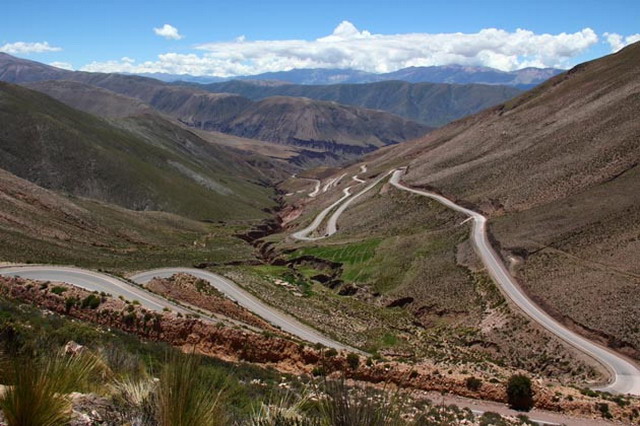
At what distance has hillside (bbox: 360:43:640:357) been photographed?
134 feet

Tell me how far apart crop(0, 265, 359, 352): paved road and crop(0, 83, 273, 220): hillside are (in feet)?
248

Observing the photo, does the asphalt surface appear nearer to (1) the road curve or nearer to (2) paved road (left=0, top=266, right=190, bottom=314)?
(2) paved road (left=0, top=266, right=190, bottom=314)

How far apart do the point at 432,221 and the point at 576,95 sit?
5092 cm

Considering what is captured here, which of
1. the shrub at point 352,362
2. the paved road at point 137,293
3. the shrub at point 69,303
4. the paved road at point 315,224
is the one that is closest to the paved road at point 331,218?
the paved road at point 315,224

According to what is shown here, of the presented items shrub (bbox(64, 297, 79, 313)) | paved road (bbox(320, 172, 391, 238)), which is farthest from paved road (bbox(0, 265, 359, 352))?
paved road (bbox(320, 172, 391, 238))

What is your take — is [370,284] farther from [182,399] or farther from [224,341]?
[182,399]

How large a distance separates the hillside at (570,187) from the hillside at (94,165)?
5441cm

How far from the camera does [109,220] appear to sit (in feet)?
262

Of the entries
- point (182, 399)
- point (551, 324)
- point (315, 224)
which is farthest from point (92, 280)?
point (315, 224)

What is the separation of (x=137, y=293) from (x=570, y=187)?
5167 cm

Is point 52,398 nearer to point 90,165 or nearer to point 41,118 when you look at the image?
point 90,165

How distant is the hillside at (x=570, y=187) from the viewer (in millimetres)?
40969

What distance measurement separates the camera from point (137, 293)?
107 ft

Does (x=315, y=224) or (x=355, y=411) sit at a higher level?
(x=355, y=411)
